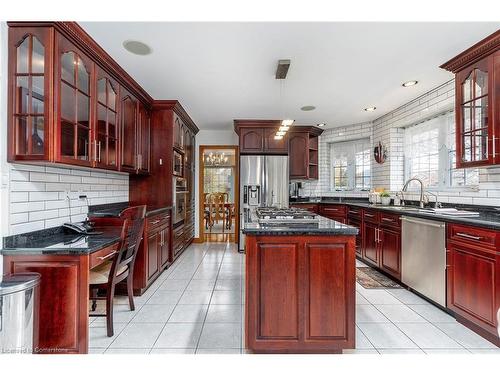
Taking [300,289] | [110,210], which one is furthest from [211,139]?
[300,289]

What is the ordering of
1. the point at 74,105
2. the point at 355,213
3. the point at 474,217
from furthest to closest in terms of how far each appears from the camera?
1. the point at 355,213
2. the point at 474,217
3. the point at 74,105

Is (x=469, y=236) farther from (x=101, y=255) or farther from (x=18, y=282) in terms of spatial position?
(x=18, y=282)

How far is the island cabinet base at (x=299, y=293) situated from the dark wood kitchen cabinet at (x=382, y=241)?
5.77 ft

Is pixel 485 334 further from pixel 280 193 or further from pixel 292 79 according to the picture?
pixel 280 193

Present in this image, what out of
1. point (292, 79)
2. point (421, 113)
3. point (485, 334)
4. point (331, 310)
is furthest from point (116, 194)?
point (421, 113)

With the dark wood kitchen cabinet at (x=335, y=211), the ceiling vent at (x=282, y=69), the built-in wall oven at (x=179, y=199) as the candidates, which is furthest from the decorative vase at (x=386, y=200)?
the built-in wall oven at (x=179, y=199)

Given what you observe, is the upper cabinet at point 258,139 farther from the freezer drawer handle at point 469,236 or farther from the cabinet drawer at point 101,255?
the cabinet drawer at point 101,255

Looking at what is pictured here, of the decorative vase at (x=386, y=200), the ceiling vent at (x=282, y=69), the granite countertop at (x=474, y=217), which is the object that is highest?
the ceiling vent at (x=282, y=69)

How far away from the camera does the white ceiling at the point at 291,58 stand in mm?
2191

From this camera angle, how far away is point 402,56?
264 cm

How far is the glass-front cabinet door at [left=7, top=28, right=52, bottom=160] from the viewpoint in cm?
187

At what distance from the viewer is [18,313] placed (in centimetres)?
150

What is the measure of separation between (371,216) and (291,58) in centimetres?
239
